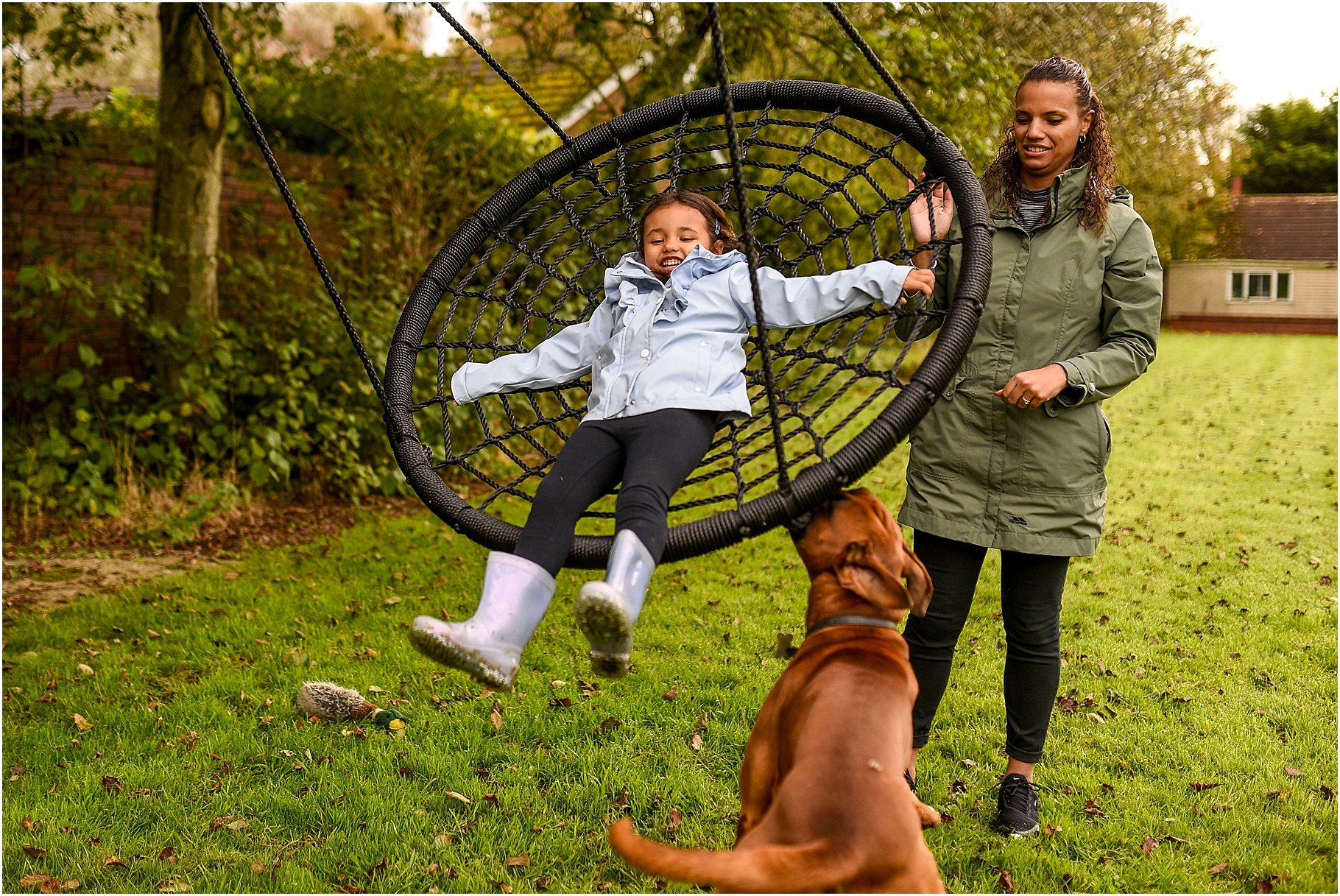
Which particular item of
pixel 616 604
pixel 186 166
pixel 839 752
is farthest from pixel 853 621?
pixel 186 166

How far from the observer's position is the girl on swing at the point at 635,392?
1.97 m

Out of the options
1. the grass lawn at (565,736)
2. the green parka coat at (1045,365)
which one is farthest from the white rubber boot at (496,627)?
the green parka coat at (1045,365)

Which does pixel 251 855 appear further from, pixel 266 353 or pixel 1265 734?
pixel 266 353

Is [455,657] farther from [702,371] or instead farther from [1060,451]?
[1060,451]

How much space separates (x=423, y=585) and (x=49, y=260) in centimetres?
313

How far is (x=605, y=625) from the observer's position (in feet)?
6.16

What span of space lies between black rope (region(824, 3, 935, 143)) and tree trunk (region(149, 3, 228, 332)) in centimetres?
485

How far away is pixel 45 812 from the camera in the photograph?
9.78 feet

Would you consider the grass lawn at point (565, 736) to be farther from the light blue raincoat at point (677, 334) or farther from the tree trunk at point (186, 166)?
the tree trunk at point (186, 166)

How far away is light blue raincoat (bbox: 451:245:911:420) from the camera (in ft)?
7.57

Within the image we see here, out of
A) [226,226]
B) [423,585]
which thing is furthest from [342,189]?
[423,585]

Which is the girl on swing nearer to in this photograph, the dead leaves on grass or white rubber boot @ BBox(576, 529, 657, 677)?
white rubber boot @ BBox(576, 529, 657, 677)

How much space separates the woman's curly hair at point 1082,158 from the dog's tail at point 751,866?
1592 millimetres

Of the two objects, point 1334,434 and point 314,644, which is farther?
point 1334,434
